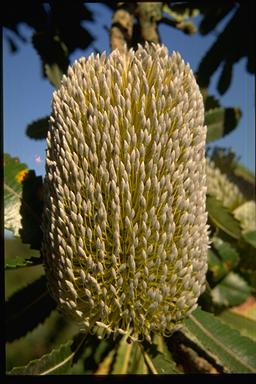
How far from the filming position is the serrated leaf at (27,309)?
4.20ft

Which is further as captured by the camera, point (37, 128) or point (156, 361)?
point (37, 128)

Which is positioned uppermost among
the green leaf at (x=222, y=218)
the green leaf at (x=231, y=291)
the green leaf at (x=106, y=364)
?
the green leaf at (x=222, y=218)

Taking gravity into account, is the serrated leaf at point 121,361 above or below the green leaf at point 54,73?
below

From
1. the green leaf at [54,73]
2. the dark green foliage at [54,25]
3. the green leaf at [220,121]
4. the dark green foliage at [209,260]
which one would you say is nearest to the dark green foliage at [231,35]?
the dark green foliage at [209,260]

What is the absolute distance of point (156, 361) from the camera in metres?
1.14

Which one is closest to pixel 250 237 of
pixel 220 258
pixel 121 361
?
pixel 220 258

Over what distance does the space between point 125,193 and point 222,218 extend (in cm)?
56

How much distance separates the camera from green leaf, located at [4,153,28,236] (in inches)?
48.9

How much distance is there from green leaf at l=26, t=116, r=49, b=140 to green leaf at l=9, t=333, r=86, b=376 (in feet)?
2.35

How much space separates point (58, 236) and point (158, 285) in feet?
0.70

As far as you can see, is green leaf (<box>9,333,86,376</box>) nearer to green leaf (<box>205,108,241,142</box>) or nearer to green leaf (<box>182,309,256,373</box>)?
green leaf (<box>182,309,256,373</box>)

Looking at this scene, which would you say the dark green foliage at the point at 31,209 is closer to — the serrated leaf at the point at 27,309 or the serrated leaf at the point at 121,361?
the serrated leaf at the point at 27,309

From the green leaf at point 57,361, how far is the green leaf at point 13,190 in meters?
0.29

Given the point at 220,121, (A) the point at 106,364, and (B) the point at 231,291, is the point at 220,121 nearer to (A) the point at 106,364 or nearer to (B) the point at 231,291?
(B) the point at 231,291
